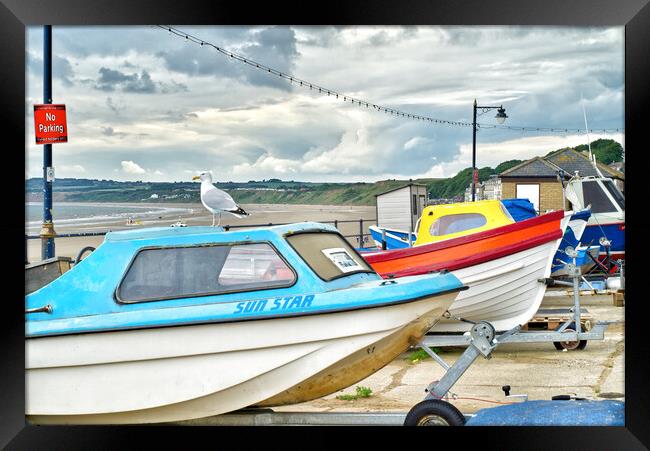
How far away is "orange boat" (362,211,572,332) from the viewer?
9.05 m

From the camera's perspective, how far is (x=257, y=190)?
9.08 meters

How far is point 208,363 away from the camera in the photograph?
5.73m

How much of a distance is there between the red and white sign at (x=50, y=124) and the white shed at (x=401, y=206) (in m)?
7.44

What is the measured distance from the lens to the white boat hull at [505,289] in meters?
9.09

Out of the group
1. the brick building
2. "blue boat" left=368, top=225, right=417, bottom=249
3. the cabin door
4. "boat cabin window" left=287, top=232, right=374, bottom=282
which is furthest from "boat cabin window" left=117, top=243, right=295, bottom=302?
the cabin door

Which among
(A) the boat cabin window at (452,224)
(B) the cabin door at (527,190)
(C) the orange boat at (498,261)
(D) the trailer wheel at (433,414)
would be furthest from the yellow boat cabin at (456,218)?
(B) the cabin door at (527,190)

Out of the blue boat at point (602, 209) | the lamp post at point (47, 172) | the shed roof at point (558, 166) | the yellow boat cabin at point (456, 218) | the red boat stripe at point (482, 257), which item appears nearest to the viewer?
the lamp post at point (47, 172)

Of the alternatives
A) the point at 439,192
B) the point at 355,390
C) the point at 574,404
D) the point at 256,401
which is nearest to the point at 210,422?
the point at 256,401

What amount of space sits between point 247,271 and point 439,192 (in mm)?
9618

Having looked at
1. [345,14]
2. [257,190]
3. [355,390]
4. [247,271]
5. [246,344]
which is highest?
[345,14]

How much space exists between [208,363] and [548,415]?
2234mm

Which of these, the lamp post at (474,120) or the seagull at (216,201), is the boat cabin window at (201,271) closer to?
the seagull at (216,201)

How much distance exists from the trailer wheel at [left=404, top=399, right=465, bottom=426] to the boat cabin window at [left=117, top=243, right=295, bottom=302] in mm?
1176

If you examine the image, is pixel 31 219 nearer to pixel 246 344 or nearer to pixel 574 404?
pixel 246 344
